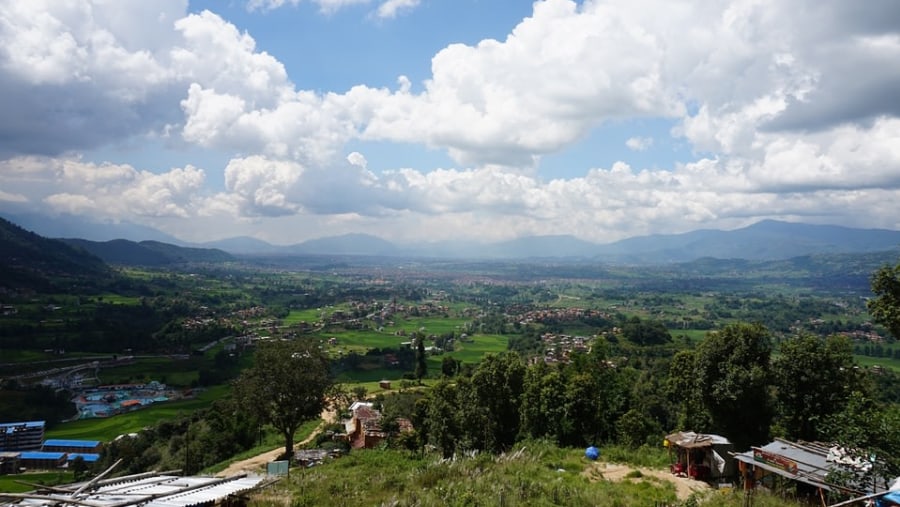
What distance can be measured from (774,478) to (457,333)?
2973 inches

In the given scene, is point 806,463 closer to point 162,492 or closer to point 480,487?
point 480,487

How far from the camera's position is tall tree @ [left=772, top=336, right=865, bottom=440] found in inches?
620

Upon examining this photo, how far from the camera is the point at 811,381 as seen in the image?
15.9m

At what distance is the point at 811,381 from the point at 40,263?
12834cm

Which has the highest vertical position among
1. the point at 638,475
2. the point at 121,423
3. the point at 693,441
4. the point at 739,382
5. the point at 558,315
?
the point at 739,382

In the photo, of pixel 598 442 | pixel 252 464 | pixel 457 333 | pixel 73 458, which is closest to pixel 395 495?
pixel 598 442

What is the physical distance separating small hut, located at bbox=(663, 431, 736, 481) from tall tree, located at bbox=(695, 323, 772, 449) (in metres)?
3.26

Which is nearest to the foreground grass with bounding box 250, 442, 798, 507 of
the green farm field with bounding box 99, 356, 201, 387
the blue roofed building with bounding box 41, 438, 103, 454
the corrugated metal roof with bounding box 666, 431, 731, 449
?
the corrugated metal roof with bounding box 666, 431, 731, 449

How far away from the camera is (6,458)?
31875mm

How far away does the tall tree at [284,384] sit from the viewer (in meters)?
18.1

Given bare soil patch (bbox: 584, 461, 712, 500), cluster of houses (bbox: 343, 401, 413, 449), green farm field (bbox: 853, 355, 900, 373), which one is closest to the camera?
bare soil patch (bbox: 584, 461, 712, 500)

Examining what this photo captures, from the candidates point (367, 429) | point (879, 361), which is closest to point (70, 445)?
point (367, 429)

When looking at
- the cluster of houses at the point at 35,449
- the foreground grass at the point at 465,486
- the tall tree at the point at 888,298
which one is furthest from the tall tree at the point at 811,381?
the cluster of houses at the point at 35,449

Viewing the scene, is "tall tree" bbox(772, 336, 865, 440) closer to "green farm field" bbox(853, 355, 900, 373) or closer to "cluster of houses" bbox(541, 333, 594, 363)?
"cluster of houses" bbox(541, 333, 594, 363)
